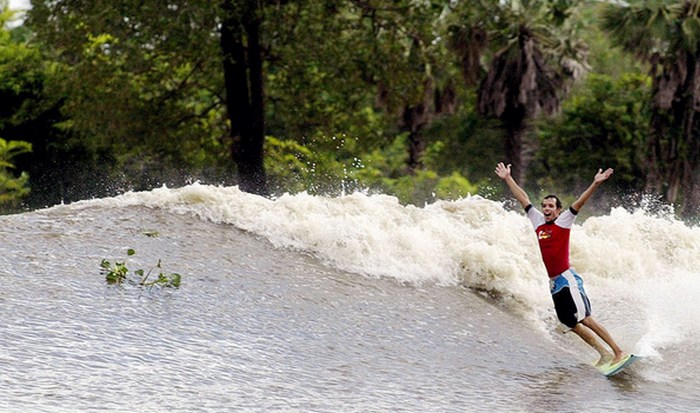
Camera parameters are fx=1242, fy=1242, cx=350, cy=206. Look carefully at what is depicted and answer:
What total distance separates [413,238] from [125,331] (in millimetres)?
5051

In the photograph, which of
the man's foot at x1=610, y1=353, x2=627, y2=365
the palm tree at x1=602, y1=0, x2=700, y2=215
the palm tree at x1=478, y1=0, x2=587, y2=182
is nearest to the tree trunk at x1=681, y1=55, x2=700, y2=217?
the palm tree at x1=602, y1=0, x2=700, y2=215

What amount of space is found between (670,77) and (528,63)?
4314mm

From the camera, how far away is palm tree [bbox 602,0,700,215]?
36.6 metres

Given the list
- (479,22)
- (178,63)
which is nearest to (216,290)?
(178,63)

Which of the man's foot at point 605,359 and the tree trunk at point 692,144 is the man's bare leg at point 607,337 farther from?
the tree trunk at point 692,144

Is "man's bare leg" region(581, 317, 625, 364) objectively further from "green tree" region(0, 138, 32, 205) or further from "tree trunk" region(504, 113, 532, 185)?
"tree trunk" region(504, 113, 532, 185)

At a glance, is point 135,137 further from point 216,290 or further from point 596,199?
point 216,290

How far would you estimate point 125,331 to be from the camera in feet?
31.9

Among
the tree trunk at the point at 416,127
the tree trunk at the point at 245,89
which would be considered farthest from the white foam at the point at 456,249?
the tree trunk at the point at 416,127

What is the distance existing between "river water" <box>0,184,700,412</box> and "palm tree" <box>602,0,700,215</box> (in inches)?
850

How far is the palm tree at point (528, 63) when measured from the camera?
1499 inches

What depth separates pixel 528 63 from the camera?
3788 cm

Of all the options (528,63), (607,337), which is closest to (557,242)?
(607,337)

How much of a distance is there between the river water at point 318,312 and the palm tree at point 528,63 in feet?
72.5
